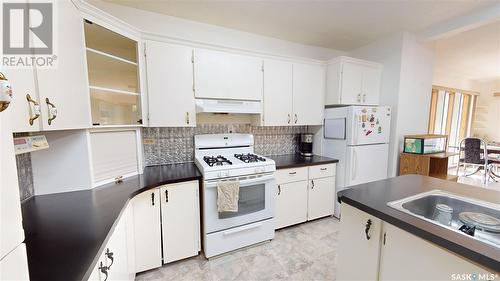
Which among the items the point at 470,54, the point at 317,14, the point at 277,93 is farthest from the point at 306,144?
the point at 470,54

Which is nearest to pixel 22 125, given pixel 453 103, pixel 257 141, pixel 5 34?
pixel 5 34

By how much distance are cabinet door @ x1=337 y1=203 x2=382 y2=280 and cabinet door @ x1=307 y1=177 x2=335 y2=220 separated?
4.16ft

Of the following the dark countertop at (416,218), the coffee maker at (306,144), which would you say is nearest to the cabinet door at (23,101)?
the dark countertop at (416,218)

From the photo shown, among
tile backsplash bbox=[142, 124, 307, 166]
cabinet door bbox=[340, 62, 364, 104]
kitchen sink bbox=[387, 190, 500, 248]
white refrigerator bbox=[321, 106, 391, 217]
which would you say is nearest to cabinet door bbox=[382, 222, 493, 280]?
kitchen sink bbox=[387, 190, 500, 248]

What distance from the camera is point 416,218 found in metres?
0.99

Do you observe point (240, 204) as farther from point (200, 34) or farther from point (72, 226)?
point (200, 34)

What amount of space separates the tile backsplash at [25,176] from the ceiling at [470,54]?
4820mm

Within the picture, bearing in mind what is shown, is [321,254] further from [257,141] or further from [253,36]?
[253,36]

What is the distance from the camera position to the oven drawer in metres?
1.99

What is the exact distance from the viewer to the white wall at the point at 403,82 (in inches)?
108

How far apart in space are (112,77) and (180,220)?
147 centimetres

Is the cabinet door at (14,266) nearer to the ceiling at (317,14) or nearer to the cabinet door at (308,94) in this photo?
the ceiling at (317,14)

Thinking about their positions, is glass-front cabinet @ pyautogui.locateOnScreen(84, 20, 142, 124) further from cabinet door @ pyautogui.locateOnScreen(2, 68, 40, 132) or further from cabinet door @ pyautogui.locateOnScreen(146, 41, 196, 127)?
cabinet door @ pyautogui.locateOnScreen(2, 68, 40, 132)

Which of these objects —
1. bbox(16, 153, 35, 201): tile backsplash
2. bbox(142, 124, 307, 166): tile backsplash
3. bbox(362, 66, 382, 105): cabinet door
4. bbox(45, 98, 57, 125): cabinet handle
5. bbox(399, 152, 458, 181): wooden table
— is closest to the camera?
bbox(45, 98, 57, 125): cabinet handle
